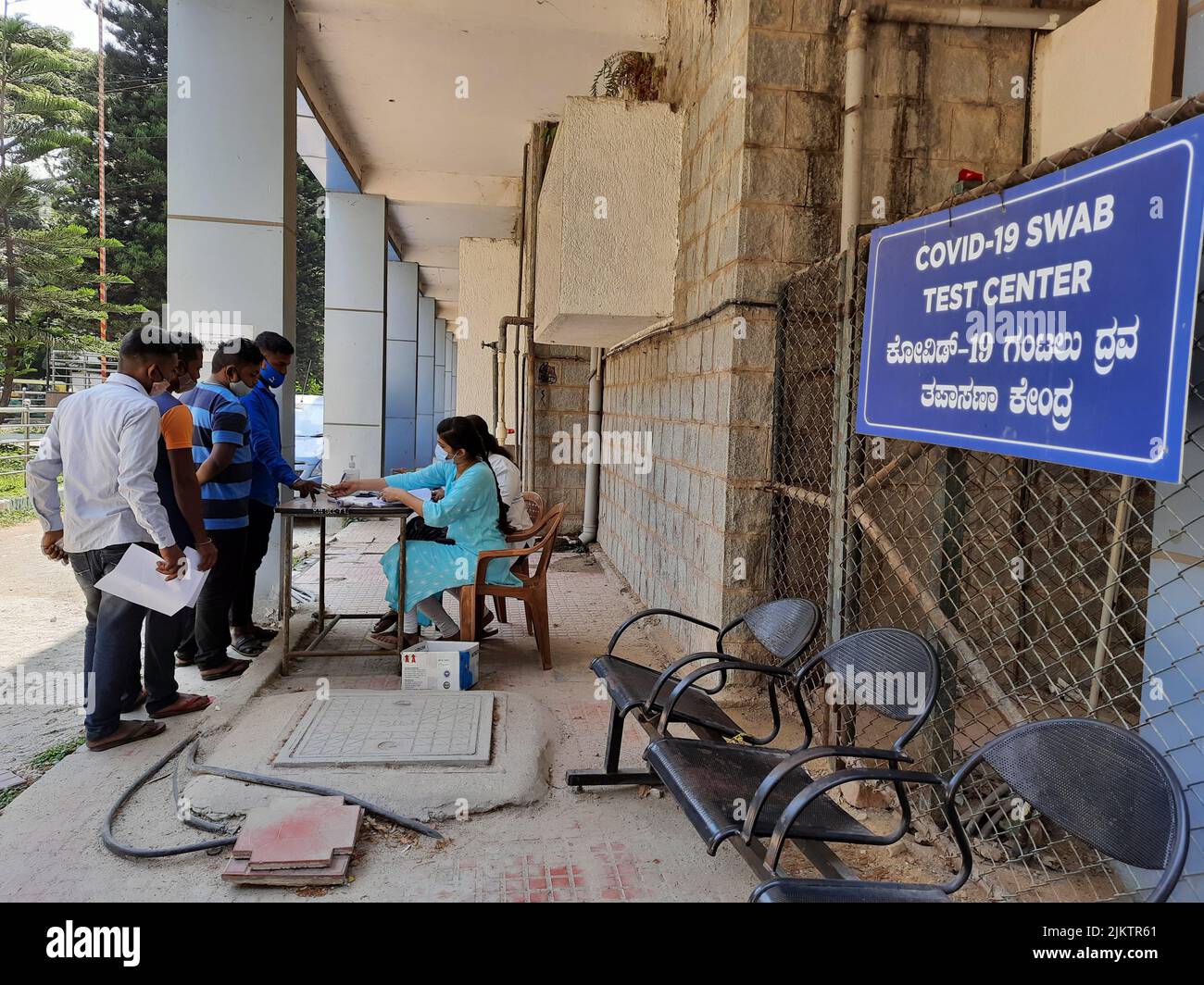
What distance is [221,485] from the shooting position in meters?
4.62

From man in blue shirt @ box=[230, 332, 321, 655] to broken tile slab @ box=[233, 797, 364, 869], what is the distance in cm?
226

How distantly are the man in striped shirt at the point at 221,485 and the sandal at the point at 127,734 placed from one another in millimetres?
822

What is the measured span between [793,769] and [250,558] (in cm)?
395

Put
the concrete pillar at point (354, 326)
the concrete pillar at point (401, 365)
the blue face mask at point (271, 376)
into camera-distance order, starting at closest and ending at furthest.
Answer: the blue face mask at point (271, 376), the concrete pillar at point (354, 326), the concrete pillar at point (401, 365)

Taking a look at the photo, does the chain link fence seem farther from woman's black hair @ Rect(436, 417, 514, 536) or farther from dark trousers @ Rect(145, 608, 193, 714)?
dark trousers @ Rect(145, 608, 193, 714)

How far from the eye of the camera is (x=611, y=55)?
7.25 metres

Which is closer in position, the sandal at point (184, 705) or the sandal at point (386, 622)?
the sandal at point (184, 705)

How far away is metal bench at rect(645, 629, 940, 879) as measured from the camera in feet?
7.15

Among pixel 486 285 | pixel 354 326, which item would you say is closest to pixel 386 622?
pixel 354 326

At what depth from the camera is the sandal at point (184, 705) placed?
407 centimetres

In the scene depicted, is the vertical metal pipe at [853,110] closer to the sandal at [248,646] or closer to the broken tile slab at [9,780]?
the sandal at [248,646]

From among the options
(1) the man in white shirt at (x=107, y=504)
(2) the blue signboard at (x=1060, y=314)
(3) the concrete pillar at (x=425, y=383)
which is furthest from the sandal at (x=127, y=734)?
(3) the concrete pillar at (x=425, y=383)
